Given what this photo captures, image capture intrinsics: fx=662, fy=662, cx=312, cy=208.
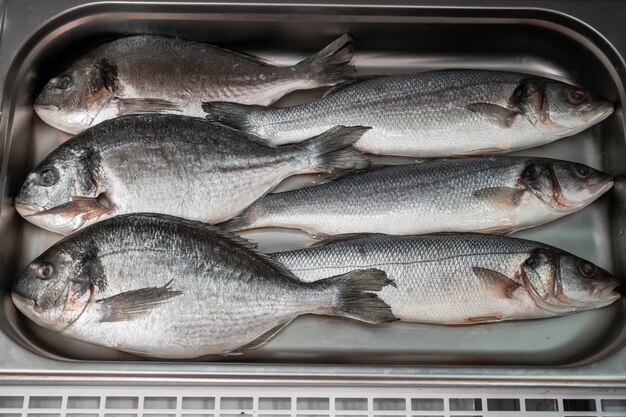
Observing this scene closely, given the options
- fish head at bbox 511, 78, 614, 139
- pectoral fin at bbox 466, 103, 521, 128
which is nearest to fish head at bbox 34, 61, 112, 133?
pectoral fin at bbox 466, 103, 521, 128

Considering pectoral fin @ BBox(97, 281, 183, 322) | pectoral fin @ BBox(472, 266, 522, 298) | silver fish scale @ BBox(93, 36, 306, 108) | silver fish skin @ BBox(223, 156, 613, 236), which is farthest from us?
silver fish scale @ BBox(93, 36, 306, 108)

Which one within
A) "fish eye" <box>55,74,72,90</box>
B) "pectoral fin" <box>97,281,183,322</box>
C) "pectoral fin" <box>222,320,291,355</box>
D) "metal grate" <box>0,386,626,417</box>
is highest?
"fish eye" <box>55,74,72,90</box>

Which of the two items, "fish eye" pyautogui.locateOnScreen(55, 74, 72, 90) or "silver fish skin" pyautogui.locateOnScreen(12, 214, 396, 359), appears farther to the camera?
"fish eye" pyautogui.locateOnScreen(55, 74, 72, 90)

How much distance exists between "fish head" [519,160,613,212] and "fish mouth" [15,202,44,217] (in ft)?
4.39

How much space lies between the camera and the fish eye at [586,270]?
70.4 inches

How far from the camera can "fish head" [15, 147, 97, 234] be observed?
1.78m

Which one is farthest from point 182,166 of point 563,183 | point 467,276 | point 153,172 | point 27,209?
point 563,183

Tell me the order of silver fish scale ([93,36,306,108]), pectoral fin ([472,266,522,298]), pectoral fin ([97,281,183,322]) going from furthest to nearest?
silver fish scale ([93,36,306,108])
pectoral fin ([472,266,522,298])
pectoral fin ([97,281,183,322])

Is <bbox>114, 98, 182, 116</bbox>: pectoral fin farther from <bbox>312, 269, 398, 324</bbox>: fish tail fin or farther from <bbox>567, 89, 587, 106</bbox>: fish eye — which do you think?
<bbox>567, 89, 587, 106</bbox>: fish eye

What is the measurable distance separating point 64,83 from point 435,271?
47.2 inches

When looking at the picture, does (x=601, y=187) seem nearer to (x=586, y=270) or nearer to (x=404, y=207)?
(x=586, y=270)

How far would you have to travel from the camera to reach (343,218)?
186 cm

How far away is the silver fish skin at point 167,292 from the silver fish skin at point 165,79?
0.42 metres

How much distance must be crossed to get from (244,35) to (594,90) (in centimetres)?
112
